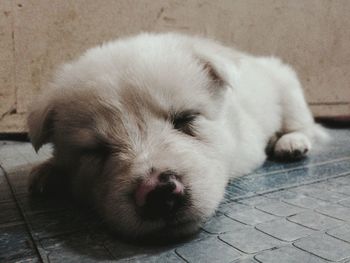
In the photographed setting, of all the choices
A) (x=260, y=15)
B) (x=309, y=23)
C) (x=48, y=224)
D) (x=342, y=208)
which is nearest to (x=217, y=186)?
(x=342, y=208)

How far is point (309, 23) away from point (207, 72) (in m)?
3.26

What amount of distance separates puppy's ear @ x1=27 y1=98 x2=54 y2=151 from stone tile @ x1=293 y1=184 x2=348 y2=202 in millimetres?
1235

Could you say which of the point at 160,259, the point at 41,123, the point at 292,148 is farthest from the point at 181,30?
the point at 160,259

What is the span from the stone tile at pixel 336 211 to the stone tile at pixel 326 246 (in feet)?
0.73

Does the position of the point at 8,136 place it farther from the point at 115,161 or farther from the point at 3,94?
the point at 115,161

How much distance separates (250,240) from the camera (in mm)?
1442

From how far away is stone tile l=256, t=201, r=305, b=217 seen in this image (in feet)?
5.60

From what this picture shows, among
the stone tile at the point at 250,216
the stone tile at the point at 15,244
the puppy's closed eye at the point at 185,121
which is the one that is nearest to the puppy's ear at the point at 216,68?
the puppy's closed eye at the point at 185,121

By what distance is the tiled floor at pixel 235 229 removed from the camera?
1355 millimetres

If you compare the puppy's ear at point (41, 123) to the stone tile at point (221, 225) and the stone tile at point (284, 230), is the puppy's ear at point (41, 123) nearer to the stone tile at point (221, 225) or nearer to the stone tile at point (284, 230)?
the stone tile at point (221, 225)

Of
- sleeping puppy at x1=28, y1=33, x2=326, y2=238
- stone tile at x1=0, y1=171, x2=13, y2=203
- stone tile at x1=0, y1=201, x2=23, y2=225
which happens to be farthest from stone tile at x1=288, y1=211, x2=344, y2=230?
stone tile at x1=0, y1=171, x2=13, y2=203

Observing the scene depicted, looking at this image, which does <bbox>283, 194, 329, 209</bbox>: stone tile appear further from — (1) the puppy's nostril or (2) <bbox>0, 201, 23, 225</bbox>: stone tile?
(2) <bbox>0, 201, 23, 225</bbox>: stone tile

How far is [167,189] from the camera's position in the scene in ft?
4.72

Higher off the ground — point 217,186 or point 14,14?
point 14,14
